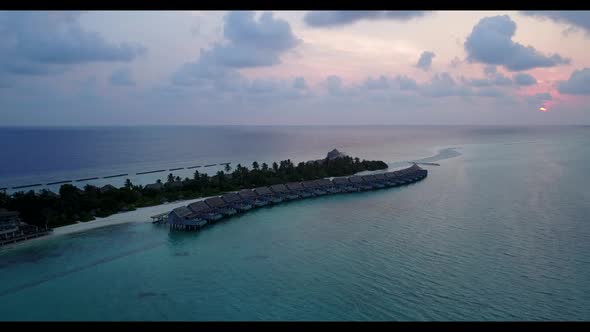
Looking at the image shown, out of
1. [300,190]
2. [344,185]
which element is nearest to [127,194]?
[300,190]

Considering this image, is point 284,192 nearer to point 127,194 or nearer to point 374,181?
point 374,181

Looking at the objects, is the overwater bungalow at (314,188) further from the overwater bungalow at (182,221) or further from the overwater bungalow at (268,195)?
the overwater bungalow at (182,221)

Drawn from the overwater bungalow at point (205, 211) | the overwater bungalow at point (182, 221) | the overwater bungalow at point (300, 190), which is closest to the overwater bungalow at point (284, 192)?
the overwater bungalow at point (300, 190)

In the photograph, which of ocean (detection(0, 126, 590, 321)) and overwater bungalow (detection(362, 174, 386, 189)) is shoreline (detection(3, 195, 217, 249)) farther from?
overwater bungalow (detection(362, 174, 386, 189))

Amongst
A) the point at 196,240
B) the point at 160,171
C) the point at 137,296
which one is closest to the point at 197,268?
the point at 137,296

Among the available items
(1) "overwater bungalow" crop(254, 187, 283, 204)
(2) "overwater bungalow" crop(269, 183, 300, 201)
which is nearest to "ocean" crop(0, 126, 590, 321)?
(1) "overwater bungalow" crop(254, 187, 283, 204)
